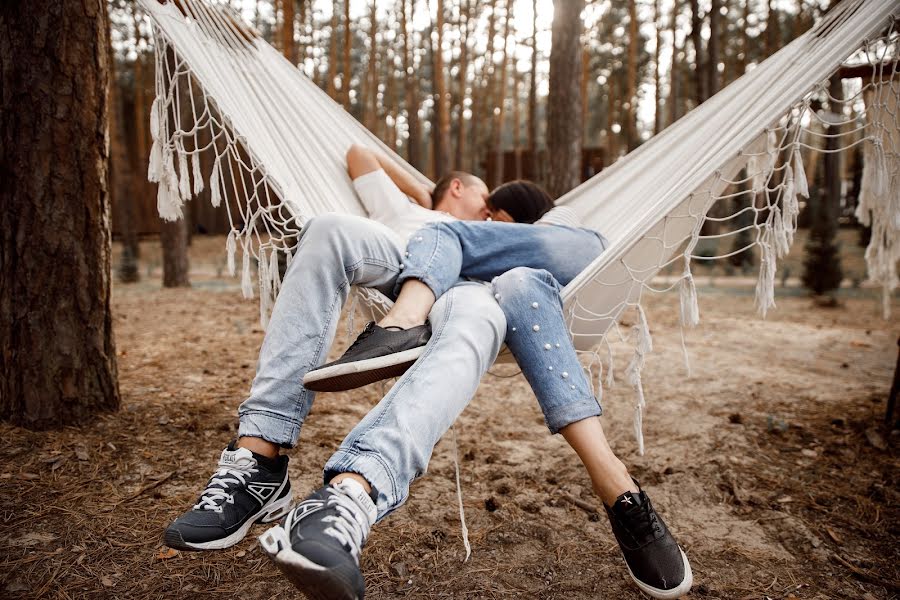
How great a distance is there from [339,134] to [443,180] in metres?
0.35

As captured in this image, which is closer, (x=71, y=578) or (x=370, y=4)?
(x=71, y=578)

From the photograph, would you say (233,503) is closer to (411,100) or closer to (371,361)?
(371,361)

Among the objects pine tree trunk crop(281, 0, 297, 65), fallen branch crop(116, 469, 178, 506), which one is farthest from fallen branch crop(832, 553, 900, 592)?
pine tree trunk crop(281, 0, 297, 65)

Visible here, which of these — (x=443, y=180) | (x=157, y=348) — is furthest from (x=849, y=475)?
(x=157, y=348)

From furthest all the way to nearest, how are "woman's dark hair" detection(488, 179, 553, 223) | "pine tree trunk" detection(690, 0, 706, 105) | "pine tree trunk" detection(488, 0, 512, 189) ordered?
1. "pine tree trunk" detection(488, 0, 512, 189)
2. "pine tree trunk" detection(690, 0, 706, 105)
3. "woman's dark hair" detection(488, 179, 553, 223)

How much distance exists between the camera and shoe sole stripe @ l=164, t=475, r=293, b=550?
79 centimetres

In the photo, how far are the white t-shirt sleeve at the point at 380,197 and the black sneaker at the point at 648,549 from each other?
938mm

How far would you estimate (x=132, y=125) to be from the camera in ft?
33.9

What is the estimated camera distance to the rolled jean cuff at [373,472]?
75 cm

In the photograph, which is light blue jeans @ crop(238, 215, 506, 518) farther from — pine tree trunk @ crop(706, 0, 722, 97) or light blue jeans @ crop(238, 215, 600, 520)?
pine tree trunk @ crop(706, 0, 722, 97)

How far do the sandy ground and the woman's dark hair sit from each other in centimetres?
47

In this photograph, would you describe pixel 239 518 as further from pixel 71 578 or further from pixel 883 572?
Answer: pixel 883 572

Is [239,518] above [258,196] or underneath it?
underneath

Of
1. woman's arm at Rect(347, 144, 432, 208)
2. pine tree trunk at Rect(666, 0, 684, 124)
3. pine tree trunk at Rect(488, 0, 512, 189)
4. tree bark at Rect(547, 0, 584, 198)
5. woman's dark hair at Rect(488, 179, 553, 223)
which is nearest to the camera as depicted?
woman's dark hair at Rect(488, 179, 553, 223)
